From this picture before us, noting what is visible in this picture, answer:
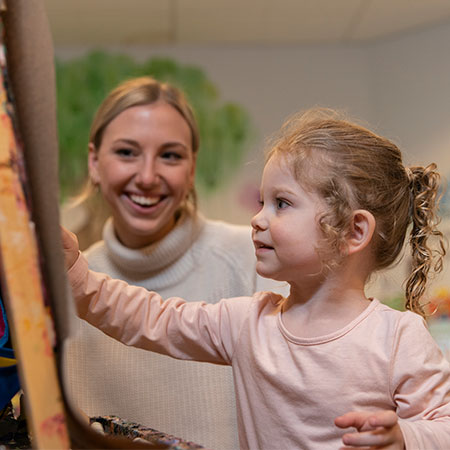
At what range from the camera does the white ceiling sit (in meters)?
3.31

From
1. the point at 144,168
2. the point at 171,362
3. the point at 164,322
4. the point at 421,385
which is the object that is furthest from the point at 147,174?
the point at 421,385

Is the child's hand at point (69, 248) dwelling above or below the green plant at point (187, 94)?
below

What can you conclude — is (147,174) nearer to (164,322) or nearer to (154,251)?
(154,251)

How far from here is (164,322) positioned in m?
0.91

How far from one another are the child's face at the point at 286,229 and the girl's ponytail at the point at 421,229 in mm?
165

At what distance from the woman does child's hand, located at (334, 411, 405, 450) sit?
0.67 metres

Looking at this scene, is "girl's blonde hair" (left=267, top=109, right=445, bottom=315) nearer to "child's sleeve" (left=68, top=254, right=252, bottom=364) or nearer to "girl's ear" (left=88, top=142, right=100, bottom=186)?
"child's sleeve" (left=68, top=254, right=252, bottom=364)

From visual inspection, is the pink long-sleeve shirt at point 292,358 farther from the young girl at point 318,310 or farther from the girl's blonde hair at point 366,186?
the girl's blonde hair at point 366,186

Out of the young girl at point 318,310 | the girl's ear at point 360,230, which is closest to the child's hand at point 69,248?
the young girl at point 318,310

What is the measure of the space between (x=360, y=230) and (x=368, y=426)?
1.08 feet

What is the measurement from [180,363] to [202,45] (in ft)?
9.85

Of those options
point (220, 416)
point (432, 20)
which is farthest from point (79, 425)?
point (432, 20)

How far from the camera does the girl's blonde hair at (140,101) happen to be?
4.90ft

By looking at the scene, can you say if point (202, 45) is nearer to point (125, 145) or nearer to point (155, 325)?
point (125, 145)
